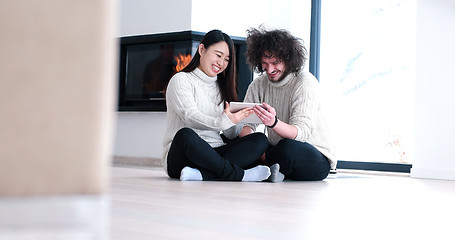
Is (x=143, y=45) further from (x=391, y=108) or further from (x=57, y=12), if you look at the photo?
(x=57, y=12)

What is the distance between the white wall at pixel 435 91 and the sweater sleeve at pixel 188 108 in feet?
6.00

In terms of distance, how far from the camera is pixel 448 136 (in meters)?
4.65

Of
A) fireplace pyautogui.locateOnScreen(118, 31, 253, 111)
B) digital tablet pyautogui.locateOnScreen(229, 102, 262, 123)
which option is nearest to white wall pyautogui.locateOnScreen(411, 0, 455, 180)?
fireplace pyautogui.locateOnScreen(118, 31, 253, 111)

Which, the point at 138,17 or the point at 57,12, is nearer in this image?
the point at 57,12

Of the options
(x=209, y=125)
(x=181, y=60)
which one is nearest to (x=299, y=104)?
(x=209, y=125)

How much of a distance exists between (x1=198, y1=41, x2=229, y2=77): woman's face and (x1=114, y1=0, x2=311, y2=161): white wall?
1825 mm

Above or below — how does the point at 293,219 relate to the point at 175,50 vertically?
below

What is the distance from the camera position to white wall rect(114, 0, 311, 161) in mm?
5559

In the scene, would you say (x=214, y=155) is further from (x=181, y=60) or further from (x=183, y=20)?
(x=183, y=20)

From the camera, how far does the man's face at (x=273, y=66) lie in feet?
12.1

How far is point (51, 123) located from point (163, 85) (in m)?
5.09

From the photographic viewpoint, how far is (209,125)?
11.5ft

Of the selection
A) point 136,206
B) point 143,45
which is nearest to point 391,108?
point 143,45

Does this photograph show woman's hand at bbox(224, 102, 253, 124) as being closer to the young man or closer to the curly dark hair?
the young man
